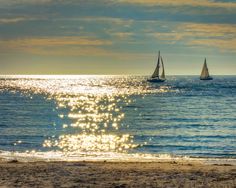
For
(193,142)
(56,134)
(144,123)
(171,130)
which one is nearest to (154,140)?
(193,142)

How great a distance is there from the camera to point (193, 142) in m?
42.1

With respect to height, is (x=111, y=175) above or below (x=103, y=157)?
above

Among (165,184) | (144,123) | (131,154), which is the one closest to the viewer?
(165,184)

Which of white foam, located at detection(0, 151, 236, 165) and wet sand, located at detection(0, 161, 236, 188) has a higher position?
wet sand, located at detection(0, 161, 236, 188)

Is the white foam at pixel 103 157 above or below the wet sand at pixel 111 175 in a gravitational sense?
below

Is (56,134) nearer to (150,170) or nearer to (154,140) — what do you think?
(154,140)

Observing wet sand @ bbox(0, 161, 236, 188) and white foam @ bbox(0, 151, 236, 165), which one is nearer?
wet sand @ bbox(0, 161, 236, 188)

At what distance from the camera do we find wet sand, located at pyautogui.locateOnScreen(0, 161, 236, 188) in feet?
69.6

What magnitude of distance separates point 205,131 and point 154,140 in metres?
8.99

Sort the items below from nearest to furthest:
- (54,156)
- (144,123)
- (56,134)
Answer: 1. (54,156)
2. (56,134)
3. (144,123)

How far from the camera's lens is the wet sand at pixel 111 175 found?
21203mm

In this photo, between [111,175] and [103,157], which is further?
[103,157]

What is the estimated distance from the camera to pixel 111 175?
23.5m

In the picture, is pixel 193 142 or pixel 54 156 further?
pixel 193 142
